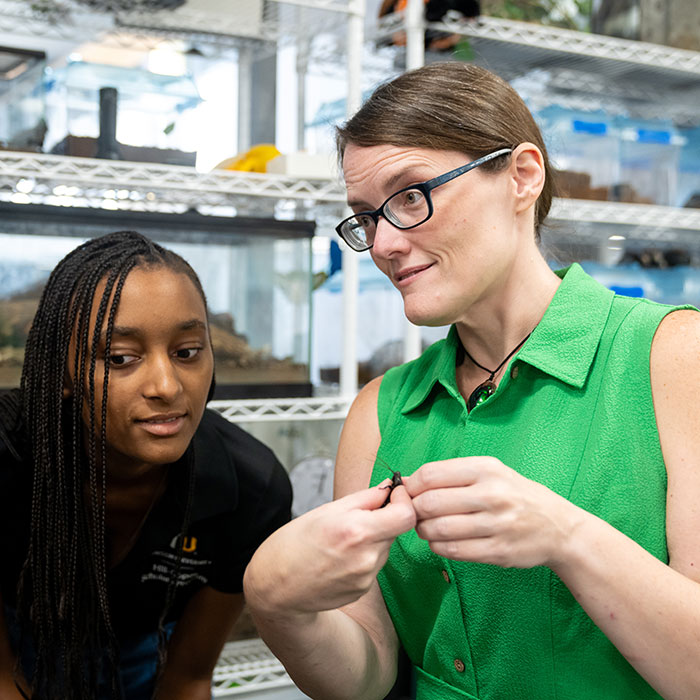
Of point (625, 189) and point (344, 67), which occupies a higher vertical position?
point (344, 67)

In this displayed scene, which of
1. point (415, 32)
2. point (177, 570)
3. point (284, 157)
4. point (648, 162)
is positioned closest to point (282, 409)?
point (284, 157)

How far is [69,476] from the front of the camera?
3.89 ft

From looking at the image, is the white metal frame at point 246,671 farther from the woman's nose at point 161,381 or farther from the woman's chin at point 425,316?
the woman's chin at point 425,316

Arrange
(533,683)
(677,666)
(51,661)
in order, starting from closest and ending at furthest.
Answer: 1. (677,666)
2. (533,683)
3. (51,661)

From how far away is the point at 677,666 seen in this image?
0.77 metres

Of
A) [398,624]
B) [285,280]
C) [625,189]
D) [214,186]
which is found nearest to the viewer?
[398,624]

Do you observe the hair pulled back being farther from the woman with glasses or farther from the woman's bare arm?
the woman's bare arm

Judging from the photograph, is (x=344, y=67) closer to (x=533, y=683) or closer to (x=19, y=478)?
(x=19, y=478)

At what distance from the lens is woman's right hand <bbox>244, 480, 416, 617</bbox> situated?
0.76m

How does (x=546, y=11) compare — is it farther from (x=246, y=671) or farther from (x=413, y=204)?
(x=246, y=671)

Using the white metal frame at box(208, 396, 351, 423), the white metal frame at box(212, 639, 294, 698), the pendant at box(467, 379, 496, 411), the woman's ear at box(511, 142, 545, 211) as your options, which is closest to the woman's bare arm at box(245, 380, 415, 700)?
the pendant at box(467, 379, 496, 411)

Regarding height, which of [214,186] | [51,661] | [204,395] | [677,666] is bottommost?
[51,661]

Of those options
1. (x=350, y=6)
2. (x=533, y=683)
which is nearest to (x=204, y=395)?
(x=533, y=683)

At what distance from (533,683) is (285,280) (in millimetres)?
1149
